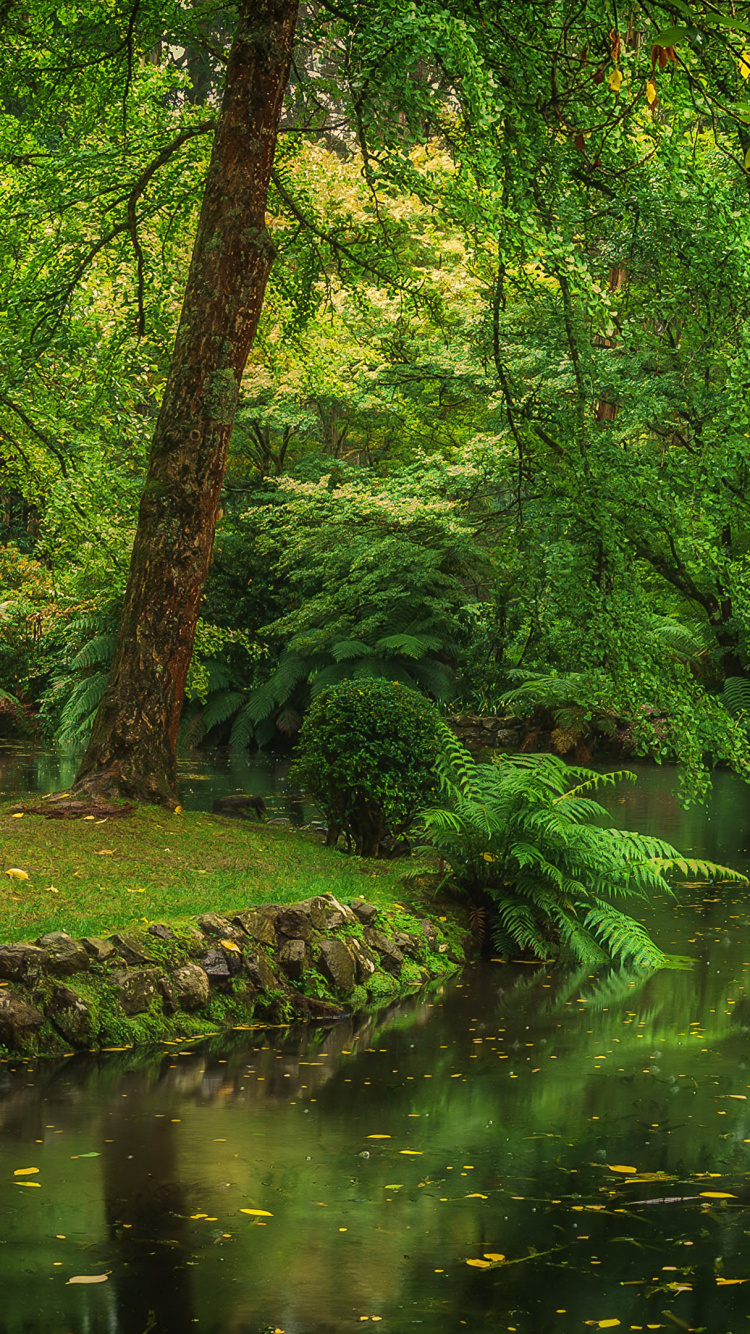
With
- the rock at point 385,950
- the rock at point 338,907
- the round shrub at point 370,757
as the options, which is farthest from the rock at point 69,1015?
the round shrub at point 370,757

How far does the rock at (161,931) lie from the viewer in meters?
6.12

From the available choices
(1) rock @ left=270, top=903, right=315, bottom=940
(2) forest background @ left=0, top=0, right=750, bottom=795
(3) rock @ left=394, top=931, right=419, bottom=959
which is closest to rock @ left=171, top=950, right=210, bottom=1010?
(1) rock @ left=270, top=903, right=315, bottom=940

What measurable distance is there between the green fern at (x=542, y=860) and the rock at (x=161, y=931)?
7.60 feet

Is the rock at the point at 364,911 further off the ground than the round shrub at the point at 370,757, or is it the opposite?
the round shrub at the point at 370,757

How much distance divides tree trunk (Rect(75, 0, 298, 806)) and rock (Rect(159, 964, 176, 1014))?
3120 millimetres

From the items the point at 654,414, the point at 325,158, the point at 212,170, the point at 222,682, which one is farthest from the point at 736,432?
the point at 325,158

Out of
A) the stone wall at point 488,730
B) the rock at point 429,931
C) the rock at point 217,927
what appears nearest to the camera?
the rock at point 217,927

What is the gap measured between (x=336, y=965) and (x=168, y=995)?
1.06 meters

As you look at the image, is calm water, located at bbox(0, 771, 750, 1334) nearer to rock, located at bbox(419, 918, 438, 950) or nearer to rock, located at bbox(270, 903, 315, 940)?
rock, located at bbox(270, 903, 315, 940)

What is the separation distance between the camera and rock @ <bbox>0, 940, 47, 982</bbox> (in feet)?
17.9

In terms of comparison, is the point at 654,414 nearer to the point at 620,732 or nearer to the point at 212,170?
the point at 212,170

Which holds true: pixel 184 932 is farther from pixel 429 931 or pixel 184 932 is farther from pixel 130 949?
pixel 429 931

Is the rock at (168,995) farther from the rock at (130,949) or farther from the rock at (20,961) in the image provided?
the rock at (20,961)

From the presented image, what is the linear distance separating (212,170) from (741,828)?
8882mm
